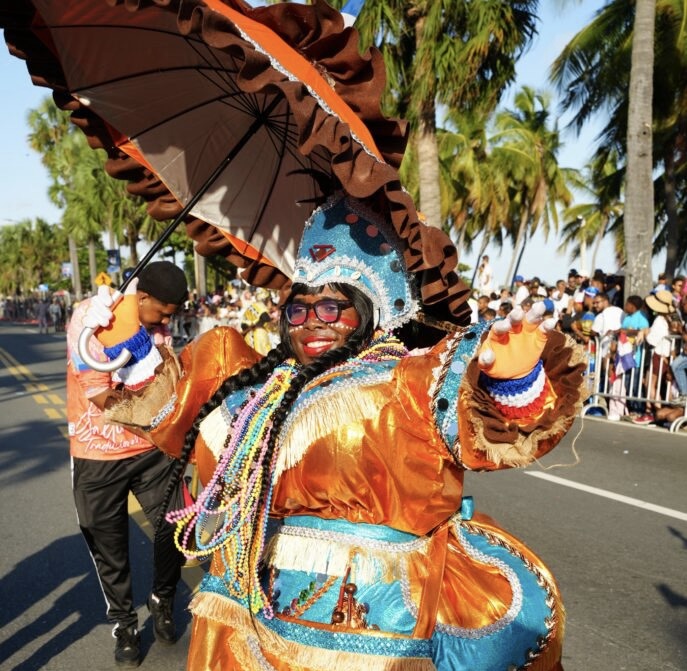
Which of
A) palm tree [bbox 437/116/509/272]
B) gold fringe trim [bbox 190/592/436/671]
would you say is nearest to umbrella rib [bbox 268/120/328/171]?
gold fringe trim [bbox 190/592/436/671]

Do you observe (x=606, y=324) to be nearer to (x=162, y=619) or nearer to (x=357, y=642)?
(x=162, y=619)

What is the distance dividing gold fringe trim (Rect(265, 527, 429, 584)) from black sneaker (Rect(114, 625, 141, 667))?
2029 millimetres

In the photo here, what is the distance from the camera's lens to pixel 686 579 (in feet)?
15.0

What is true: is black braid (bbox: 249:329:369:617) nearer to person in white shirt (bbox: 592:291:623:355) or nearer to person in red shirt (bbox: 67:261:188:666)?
person in red shirt (bbox: 67:261:188:666)

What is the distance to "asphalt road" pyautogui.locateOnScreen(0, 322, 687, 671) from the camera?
3801 millimetres

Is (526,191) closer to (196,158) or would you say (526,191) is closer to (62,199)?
(62,199)

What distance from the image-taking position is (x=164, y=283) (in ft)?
11.5

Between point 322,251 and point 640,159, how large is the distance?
36.6 ft

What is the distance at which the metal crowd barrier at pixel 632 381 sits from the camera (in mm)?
9898

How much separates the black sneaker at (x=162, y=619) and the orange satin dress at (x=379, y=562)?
6.21 feet

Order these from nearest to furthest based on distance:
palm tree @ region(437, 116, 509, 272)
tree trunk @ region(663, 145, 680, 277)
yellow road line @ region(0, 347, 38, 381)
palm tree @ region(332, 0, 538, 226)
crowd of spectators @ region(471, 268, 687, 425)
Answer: crowd of spectators @ region(471, 268, 687, 425) < palm tree @ region(332, 0, 538, 226) < yellow road line @ region(0, 347, 38, 381) < tree trunk @ region(663, 145, 680, 277) < palm tree @ region(437, 116, 509, 272)

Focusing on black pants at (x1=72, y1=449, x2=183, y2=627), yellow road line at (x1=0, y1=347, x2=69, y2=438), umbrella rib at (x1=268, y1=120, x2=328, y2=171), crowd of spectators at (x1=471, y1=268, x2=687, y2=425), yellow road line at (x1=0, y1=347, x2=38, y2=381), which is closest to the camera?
umbrella rib at (x1=268, y1=120, x2=328, y2=171)

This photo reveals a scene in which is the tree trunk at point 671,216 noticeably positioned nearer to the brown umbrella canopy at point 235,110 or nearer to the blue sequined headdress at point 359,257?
the brown umbrella canopy at point 235,110

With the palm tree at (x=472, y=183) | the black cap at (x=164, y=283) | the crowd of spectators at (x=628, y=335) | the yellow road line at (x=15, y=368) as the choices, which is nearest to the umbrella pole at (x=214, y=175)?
the black cap at (x=164, y=283)
